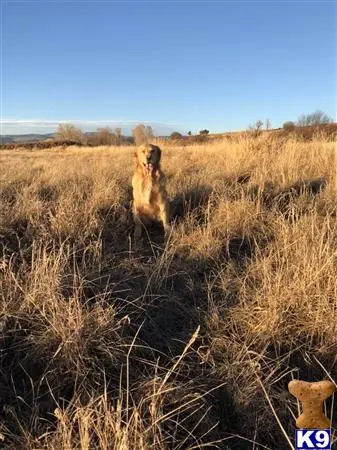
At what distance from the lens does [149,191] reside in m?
5.06

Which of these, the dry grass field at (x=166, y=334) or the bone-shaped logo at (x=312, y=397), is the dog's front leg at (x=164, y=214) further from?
the bone-shaped logo at (x=312, y=397)

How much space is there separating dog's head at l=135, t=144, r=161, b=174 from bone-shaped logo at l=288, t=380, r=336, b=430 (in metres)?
3.96

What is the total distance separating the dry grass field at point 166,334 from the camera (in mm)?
2012

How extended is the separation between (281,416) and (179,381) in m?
0.49

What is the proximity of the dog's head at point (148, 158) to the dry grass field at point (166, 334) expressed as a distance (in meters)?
1.00

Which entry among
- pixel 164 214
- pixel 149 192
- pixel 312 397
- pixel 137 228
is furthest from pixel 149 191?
pixel 312 397

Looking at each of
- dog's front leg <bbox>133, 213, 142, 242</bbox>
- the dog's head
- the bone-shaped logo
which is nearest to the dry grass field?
dog's front leg <bbox>133, 213, 142, 242</bbox>

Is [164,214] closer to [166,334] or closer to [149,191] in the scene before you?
[149,191]

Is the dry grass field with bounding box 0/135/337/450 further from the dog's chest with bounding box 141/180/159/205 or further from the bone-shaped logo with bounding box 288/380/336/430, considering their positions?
the dog's chest with bounding box 141/180/159/205

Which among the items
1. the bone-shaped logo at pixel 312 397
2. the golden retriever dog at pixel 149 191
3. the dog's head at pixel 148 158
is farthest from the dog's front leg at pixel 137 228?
the bone-shaped logo at pixel 312 397

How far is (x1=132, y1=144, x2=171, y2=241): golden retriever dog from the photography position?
16.3 ft

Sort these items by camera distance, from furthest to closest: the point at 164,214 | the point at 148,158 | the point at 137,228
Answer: the point at 148,158, the point at 164,214, the point at 137,228

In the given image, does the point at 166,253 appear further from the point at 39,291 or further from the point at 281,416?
the point at 281,416

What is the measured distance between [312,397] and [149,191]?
382 cm
